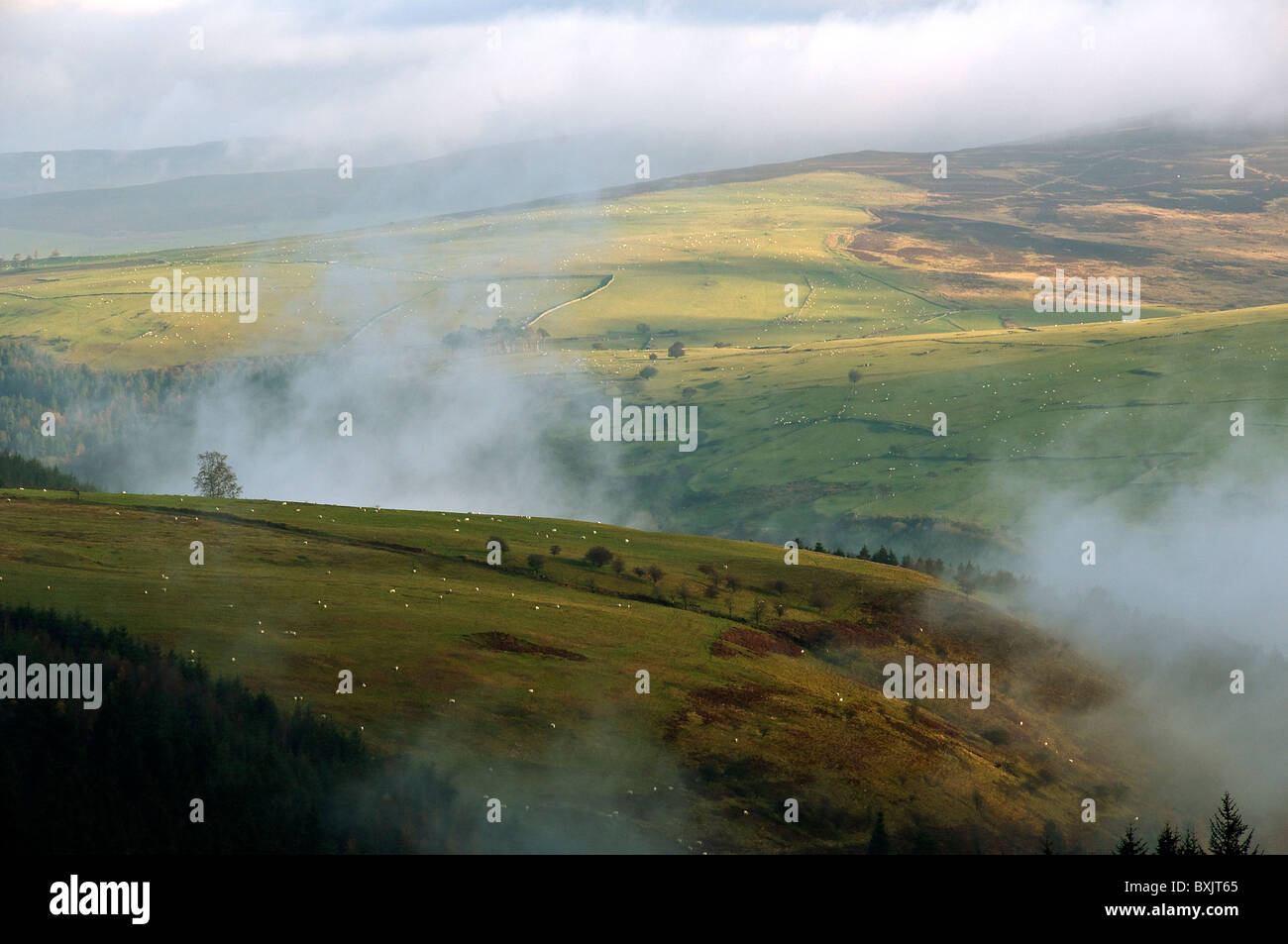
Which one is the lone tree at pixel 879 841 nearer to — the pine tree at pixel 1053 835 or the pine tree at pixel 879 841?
the pine tree at pixel 879 841

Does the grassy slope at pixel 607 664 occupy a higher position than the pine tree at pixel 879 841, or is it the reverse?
the grassy slope at pixel 607 664

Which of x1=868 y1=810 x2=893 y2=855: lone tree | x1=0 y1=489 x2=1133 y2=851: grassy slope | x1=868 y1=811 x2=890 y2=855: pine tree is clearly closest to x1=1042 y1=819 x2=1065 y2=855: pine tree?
x1=0 y1=489 x2=1133 y2=851: grassy slope

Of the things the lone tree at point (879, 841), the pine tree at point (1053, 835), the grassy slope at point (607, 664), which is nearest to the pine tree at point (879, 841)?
the lone tree at point (879, 841)

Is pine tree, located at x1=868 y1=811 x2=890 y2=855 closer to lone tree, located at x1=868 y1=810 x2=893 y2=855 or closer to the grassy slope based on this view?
lone tree, located at x1=868 y1=810 x2=893 y2=855

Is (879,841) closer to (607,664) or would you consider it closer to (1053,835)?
(1053,835)

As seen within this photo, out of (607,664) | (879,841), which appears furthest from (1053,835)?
(607,664)
